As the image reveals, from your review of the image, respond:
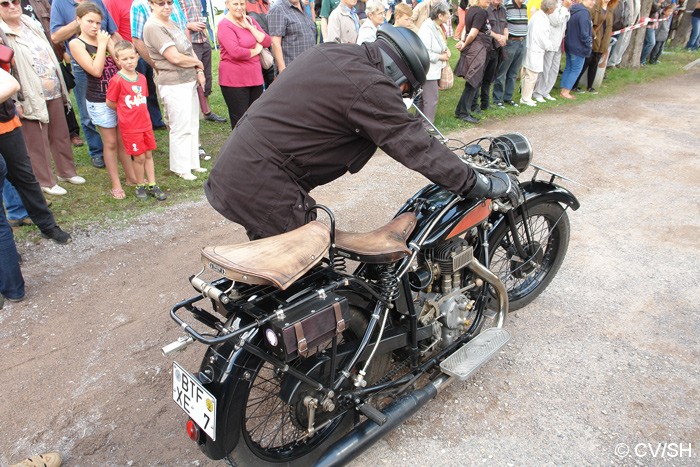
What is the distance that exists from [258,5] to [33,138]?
4781 mm

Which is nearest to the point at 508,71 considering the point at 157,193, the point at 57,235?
the point at 157,193

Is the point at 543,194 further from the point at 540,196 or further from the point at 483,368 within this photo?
the point at 483,368

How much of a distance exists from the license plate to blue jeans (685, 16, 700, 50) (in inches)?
707

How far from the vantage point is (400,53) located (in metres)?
2.54

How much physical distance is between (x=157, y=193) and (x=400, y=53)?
406cm

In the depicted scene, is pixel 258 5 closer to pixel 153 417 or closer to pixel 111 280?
pixel 111 280

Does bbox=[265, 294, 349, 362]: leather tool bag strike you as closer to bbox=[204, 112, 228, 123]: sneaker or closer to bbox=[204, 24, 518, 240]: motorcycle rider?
bbox=[204, 24, 518, 240]: motorcycle rider

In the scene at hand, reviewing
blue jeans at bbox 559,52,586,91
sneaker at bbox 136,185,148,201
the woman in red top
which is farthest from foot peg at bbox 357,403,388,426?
blue jeans at bbox 559,52,586,91

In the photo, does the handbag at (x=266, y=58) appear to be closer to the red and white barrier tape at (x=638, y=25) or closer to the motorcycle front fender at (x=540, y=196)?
the motorcycle front fender at (x=540, y=196)

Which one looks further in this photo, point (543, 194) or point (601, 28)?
point (601, 28)

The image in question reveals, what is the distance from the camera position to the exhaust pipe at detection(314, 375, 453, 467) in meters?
2.49

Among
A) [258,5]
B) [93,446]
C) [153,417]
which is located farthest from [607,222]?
[258,5]

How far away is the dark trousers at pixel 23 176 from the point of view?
426cm

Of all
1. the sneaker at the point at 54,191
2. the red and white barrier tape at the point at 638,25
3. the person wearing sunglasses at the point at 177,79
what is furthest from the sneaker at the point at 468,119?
the sneaker at the point at 54,191
